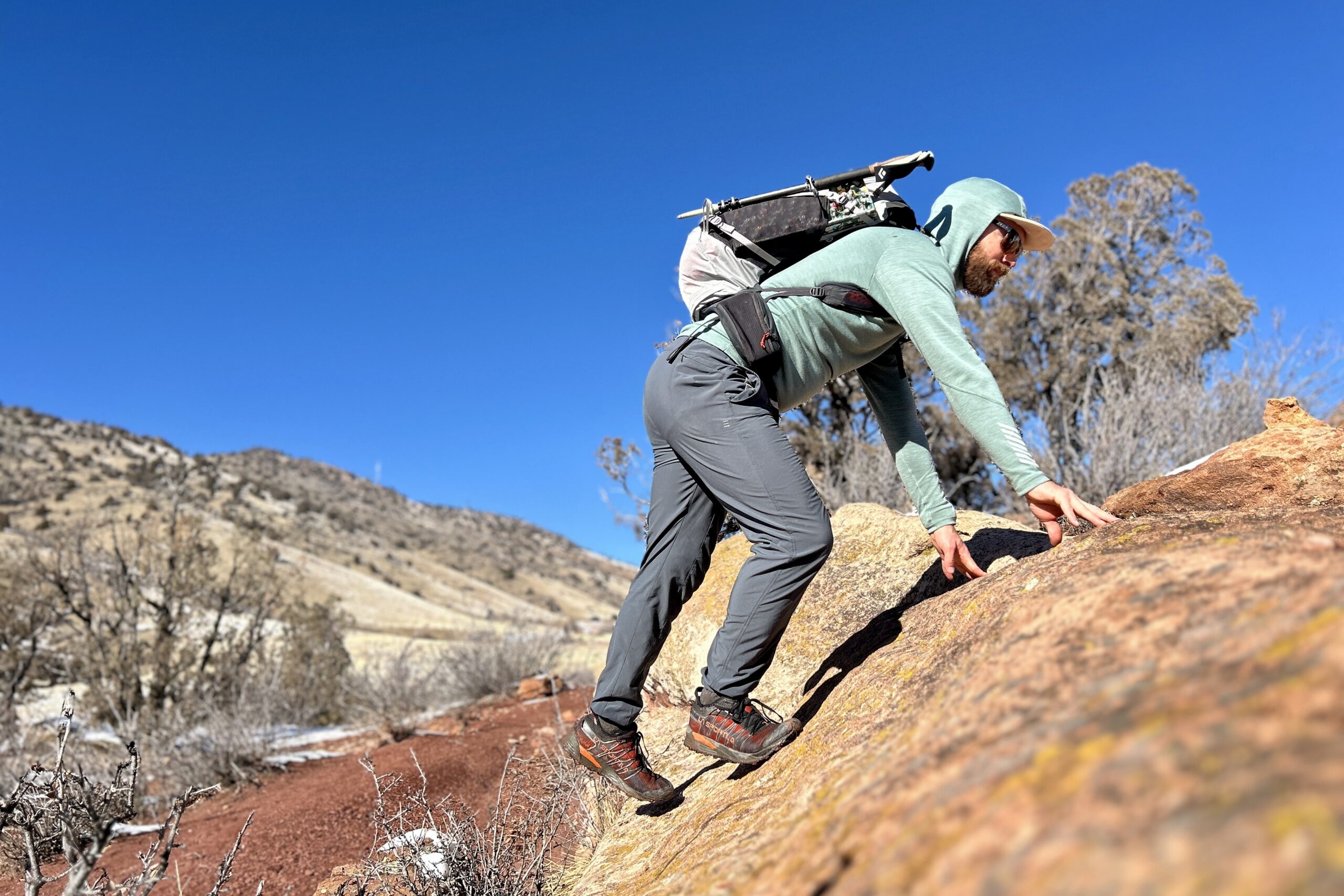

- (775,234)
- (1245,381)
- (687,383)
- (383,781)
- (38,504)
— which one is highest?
(38,504)

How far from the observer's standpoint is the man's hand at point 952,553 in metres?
2.44

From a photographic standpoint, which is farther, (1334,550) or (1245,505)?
(1245,505)

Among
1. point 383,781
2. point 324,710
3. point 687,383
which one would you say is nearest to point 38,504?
point 324,710

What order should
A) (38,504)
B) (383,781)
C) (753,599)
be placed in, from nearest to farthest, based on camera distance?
(753,599) < (383,781) < (38,504)

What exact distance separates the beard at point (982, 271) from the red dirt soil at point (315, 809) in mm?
2604

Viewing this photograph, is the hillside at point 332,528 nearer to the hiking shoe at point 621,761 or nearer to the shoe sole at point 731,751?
the hiking shoe at point 621,761

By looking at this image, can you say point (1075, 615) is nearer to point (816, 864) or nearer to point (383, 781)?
point (816, 864)

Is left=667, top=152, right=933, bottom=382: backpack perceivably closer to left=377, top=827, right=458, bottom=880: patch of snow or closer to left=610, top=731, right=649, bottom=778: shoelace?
left=610, top=731, right=649, bottom=778: shoelace

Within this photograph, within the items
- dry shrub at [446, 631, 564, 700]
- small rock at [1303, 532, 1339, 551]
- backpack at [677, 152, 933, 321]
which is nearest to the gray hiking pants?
backpack at [677, 152, 933, 321]

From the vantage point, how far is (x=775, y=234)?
2570mm

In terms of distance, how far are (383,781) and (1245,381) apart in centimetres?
999

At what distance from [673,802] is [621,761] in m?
0.41

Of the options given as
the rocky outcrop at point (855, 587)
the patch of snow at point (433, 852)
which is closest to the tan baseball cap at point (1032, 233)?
the rocky outcrop at point (855, 587)

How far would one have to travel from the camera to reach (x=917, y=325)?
225 centimetres
